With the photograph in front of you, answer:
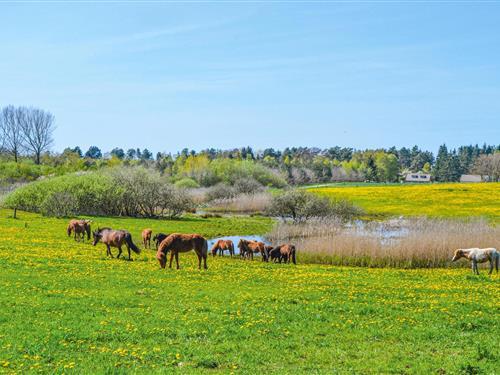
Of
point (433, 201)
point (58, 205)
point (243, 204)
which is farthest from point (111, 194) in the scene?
point (433, 201)

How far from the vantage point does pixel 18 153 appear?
111250 millimetres

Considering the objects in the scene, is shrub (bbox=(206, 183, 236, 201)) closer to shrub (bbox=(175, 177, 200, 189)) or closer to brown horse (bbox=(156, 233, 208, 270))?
shrub (bbox=(175, 177, 200, 189))

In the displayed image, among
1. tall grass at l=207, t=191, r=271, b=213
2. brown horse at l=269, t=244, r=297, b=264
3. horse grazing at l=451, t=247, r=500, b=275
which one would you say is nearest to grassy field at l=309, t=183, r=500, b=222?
tall grass at l=207, t=191, r=271, b=213

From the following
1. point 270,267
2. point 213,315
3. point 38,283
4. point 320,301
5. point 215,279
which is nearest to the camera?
point 213,315

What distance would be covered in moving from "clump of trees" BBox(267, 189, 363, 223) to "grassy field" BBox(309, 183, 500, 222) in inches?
510

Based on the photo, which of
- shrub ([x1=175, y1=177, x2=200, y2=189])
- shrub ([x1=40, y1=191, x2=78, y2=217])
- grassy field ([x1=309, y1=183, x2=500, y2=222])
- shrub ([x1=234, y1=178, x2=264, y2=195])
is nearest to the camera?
shrub ([x1=40, y1=191, x2=78, y2=217])

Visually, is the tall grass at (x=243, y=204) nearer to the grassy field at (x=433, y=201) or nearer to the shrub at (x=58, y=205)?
the grassy field at (x=433, y=201)

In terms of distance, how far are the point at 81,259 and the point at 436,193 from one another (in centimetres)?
8311

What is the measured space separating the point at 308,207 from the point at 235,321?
1828 inches

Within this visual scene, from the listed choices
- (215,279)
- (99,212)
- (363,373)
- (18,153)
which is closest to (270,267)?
(215,279)

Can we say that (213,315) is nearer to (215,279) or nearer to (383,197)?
(215,279)

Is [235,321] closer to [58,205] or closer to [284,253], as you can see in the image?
[284,253]

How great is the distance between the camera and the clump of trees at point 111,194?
65.2 metres

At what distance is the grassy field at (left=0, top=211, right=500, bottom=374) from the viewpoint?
1147 centimetres
